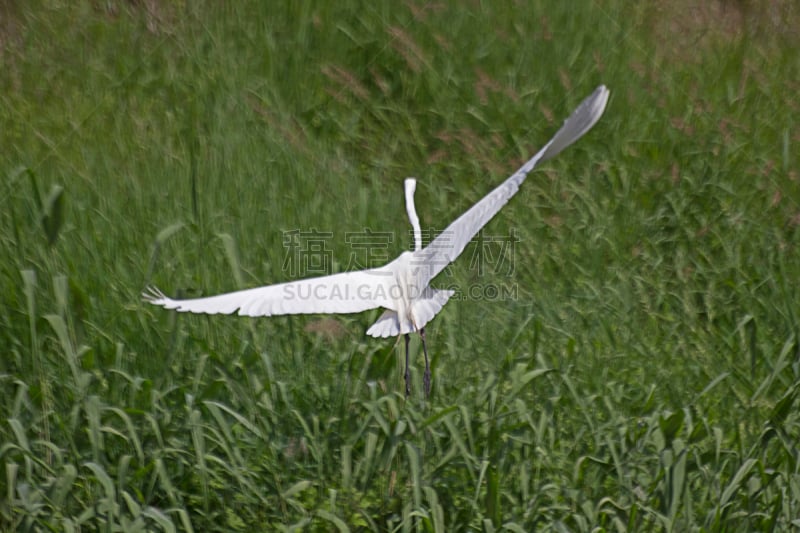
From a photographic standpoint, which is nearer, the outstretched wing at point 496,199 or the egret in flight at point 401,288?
the egret in flight at point 401,288

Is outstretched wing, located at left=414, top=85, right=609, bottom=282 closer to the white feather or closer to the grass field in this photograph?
the white feather

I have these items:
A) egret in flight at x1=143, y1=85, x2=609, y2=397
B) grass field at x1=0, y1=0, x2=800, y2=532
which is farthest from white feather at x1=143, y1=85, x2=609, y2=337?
grass field at x1=0, y1=0, x2=800, y2=532

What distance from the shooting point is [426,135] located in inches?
200

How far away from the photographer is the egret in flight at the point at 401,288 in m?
2.73

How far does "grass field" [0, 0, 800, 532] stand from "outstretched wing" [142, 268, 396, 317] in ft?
0.84

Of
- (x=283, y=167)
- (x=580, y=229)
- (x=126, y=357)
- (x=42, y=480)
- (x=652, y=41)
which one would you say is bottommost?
(x=42, y=480)

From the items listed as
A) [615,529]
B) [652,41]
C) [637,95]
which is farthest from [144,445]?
[652,41]

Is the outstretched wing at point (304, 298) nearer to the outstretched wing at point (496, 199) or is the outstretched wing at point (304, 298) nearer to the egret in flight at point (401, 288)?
the egret in flight at point (401, 288)

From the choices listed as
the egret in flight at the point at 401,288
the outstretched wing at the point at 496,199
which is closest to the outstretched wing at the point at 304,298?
the egret in flight at the point at 401,288

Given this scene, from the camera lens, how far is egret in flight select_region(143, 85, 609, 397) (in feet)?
8.95

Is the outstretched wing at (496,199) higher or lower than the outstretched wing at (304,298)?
higher

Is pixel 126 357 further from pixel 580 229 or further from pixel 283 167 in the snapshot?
pixel 580 229

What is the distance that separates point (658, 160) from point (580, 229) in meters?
0.69

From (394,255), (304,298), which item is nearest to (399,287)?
(304,298)
